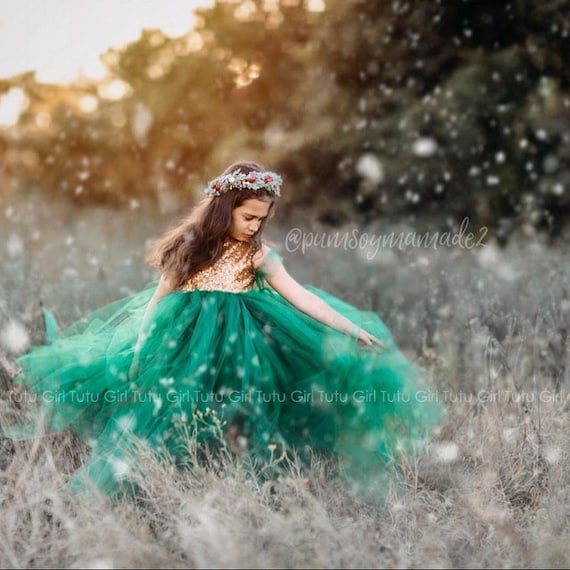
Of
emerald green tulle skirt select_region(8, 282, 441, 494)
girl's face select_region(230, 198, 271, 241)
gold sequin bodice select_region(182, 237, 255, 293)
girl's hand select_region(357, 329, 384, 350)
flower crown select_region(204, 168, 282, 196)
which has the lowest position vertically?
emerald green tulle skirt select_region(8, 282, 441, 494)

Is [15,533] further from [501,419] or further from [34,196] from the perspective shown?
[34,196]

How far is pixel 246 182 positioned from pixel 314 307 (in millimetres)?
614

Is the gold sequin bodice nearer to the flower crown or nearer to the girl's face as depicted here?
the girl's face

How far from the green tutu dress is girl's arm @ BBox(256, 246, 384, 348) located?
0.03 m

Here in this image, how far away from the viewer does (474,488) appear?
111 inches

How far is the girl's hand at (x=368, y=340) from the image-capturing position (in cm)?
310

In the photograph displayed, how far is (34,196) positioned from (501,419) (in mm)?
6094

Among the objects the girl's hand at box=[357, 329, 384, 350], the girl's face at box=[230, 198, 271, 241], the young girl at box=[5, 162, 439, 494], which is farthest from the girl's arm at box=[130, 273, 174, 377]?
the girl's hand at box=[357, 329, 384, 350]

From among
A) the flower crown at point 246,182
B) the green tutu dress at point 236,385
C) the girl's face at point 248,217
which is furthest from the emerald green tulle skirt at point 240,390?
the flower crown at point 246,182

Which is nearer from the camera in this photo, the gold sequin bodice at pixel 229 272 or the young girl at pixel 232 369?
the young girl at pixel 232 369

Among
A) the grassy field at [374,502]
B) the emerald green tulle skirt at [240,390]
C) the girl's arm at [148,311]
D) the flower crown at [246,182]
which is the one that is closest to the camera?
the grassy field at [374,502]

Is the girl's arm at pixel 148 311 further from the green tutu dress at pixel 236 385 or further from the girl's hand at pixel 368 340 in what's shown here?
the girl's hand at pixel 368 340

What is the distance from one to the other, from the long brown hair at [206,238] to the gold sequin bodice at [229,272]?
26 mm

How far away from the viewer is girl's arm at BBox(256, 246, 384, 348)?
3.12 metres
